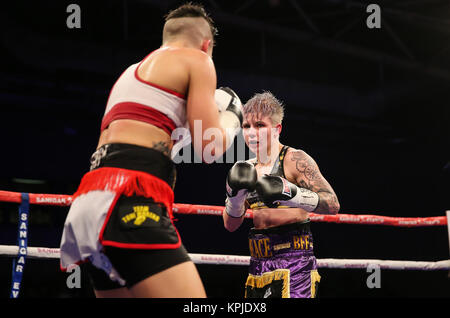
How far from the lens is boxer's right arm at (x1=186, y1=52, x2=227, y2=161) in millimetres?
1357

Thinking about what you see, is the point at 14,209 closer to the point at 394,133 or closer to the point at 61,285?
the point at 61,285

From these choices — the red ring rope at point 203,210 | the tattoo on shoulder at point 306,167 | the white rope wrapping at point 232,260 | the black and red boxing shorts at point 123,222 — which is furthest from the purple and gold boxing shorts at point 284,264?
the black and red boxing shorts at point 123,222

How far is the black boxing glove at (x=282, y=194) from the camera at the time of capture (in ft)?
6.10

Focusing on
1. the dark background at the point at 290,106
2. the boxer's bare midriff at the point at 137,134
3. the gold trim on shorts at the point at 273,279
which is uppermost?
the dark background at the point at 290,106

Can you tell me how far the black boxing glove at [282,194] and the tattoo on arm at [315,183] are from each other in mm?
63

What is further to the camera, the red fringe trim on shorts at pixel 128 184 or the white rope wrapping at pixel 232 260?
the white rope wrapping at pixel 232 260

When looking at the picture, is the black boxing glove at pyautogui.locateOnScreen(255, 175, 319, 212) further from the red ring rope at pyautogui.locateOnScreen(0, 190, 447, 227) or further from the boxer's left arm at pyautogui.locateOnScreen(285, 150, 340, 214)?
the red ring rope at pyautogui.locateOnScreen(0, 190, 447, 227)

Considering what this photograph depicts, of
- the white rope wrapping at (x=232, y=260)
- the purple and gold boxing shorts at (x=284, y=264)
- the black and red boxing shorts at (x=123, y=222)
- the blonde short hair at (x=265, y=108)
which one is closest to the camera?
the black and red boxing shorts at (x=123, y=222)

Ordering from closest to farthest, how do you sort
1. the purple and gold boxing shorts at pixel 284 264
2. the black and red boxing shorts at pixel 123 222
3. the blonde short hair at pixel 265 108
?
the black and red boxing shorts at pixel 123 222 < the purple and gold boxing shorts at pixel 284 264 < the blonde short hair at pixel 265 108

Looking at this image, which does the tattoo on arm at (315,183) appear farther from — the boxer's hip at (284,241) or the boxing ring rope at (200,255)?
the boxing ring rope at (200,255)

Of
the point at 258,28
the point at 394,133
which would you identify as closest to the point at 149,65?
the point at 258,28

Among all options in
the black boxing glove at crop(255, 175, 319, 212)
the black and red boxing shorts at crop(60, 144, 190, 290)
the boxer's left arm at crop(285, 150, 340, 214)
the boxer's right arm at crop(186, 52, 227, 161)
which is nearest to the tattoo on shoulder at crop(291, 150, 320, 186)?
the boxer's left arm at crop(285, 150, 340, 214)

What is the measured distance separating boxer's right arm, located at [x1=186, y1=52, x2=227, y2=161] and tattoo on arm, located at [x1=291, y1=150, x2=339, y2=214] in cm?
87
